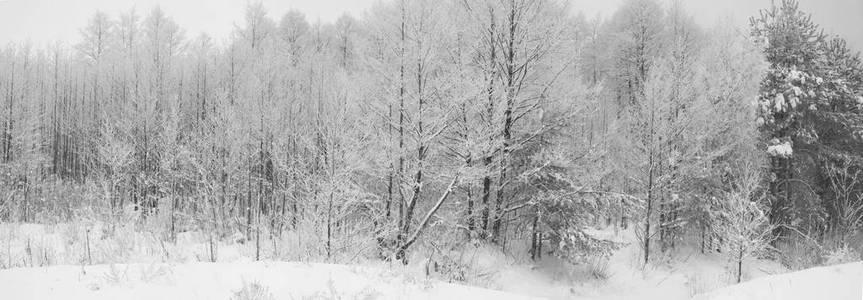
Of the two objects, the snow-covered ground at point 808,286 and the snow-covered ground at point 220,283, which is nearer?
the snow-covered ground at point 220,283

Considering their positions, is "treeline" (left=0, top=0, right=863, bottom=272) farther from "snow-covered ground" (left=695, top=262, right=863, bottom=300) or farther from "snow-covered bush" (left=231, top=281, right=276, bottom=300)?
"snow-covered ground" (left=695, top=262, right=863, bottom=300)

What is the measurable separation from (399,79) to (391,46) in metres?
0.95

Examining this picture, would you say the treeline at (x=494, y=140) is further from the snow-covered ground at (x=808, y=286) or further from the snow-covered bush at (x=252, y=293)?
the snow-covered ground at (x=808, y=286)

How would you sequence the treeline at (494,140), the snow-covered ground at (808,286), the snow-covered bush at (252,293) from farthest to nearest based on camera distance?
the treeline at (494,140) < the snow-covered ground at (808,286) < the snow-covered bush at (252,293)

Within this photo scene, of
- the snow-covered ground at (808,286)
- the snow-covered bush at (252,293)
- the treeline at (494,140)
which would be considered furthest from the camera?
the treeline at (494,140)

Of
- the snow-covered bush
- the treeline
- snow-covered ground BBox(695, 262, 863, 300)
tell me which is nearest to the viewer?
the snow-covered bush

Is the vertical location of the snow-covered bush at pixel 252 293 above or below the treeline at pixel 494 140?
below

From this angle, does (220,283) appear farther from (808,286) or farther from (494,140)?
(808,286)

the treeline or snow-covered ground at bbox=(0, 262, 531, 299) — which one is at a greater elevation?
the treeline

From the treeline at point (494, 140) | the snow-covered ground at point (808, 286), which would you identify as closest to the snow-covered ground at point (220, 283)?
the snow-covered ground at point (808, 286)

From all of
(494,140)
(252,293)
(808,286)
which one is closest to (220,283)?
(252,293)

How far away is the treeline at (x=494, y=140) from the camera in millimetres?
11906

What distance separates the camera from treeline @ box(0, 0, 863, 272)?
1191 cm

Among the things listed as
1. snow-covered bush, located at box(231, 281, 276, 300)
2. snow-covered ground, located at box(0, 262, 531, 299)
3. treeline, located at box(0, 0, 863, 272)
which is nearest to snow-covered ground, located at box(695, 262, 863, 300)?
snow-covered ground, located at box(0, 262, 531, 299)
